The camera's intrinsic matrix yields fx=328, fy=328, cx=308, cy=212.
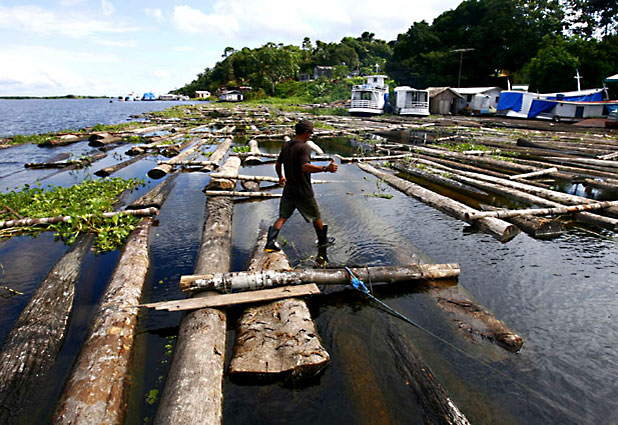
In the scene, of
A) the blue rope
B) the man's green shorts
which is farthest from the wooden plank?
the man's green shorts

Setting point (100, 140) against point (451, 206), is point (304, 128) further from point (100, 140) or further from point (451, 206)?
point (100, 140)

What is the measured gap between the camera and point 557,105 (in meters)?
34.3

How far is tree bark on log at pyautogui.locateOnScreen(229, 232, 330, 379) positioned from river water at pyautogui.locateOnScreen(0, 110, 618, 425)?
22 cm

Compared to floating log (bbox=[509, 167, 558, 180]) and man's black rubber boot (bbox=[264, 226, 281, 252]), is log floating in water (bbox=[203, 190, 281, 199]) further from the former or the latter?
floating log (bbox=[509, 167, 558, 180])

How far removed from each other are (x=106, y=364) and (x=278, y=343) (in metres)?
1.87

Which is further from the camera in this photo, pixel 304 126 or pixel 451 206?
pixel 451 206

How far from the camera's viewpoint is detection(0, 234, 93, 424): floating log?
3500 millimetres

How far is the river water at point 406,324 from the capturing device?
11.5ft

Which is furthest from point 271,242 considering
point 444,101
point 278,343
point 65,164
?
point 444,101

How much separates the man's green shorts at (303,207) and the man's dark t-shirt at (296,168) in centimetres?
9

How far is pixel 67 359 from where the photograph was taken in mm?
4113

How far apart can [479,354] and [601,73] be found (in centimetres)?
4744

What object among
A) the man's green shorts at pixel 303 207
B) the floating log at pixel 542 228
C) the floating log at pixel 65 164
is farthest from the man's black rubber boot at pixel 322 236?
the floating log at pixel 65 164

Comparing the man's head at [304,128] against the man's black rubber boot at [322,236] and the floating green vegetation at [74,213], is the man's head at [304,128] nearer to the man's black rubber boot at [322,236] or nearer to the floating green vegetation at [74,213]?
the man's black rubber boot at [322,236]
